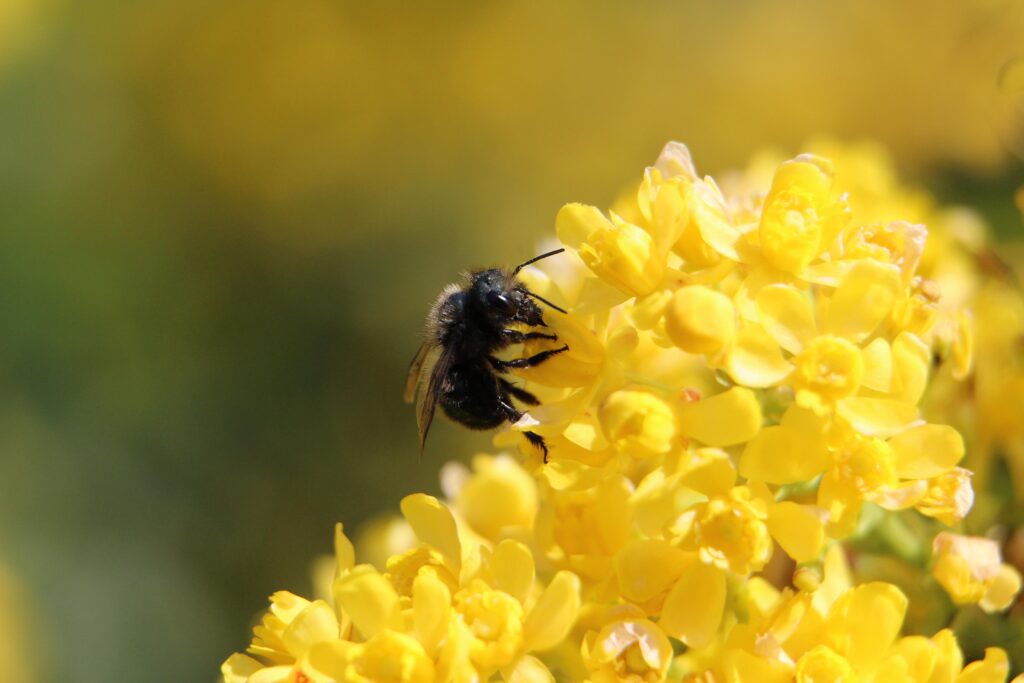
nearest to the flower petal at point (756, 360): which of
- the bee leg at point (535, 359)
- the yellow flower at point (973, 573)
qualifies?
the bee leg at point (535, 359)

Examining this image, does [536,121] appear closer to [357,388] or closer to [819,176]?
[357,388]

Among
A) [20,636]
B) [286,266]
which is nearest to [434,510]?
[20,636]

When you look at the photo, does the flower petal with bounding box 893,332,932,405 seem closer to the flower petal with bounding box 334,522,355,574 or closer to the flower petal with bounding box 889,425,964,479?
the flower petal with bounding box 889,425,964,479

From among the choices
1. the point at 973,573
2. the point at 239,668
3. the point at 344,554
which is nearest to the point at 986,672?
the point at 973,573

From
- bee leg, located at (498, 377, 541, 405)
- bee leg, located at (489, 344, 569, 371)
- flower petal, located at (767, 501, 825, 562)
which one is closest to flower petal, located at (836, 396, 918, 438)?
flower petal, located at (767, 501, 825, 562)

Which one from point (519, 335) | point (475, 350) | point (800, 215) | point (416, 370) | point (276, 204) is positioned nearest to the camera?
point (800, 215)

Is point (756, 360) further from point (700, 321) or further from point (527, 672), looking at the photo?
point (527, 672)

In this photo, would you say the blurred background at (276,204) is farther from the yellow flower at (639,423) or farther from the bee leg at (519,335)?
the yellow flower at (639,423)
